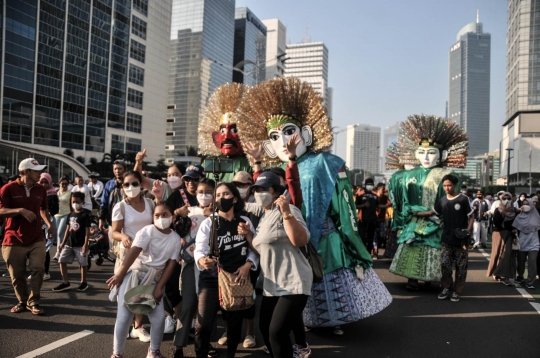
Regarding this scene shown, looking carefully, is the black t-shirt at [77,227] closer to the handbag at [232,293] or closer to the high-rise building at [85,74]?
the handbag at [232,293]

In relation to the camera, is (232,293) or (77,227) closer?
(232,293)

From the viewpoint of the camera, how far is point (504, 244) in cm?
815

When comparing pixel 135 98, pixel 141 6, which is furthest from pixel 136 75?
pixel 141 6

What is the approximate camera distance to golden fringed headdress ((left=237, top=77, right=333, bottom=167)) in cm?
538

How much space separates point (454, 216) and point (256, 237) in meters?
3.96

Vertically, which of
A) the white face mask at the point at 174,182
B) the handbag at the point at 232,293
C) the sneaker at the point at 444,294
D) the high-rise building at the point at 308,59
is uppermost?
the high-rise building at the point at 308,59

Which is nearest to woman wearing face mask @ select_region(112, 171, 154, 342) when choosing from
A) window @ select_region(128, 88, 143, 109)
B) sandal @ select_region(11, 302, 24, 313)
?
sandal @ select_region(11, 302, 24, 313)

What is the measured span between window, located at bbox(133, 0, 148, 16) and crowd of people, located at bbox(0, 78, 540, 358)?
186 ft

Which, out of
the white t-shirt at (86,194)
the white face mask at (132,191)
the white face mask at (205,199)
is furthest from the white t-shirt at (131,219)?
the white t-shirt at (86,194)

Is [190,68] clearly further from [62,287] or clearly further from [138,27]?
[62,287]

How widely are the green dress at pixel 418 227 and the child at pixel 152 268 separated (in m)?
4.17

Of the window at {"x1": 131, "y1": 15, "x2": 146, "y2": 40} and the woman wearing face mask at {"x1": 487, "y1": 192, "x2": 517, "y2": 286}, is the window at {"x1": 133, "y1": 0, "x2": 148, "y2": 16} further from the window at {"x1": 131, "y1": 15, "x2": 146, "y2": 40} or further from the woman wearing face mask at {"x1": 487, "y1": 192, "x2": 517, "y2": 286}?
the woman wearing face mask at {"x1": 487, "y1": 192, "x2": 517, "y2": 286}

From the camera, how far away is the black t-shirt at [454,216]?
6.45 m

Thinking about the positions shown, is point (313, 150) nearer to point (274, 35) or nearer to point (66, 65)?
point (66, 65)
